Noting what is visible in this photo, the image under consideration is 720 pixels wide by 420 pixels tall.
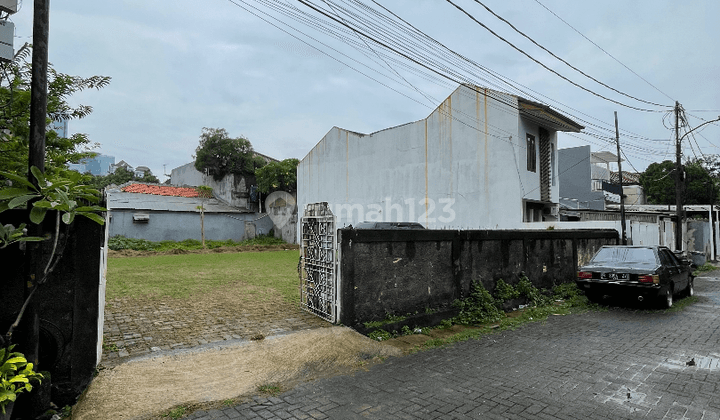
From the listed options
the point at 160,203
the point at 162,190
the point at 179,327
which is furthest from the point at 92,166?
the point at 179,327

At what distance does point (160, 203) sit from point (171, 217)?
7.05 ft

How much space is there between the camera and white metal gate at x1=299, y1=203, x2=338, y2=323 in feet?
22.1

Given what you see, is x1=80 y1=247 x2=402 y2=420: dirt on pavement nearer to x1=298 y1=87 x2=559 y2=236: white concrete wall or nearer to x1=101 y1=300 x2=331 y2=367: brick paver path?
x1=101 y1=300 x2=331 y2=367: brick paver path

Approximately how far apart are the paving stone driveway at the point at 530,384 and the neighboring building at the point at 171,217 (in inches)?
949

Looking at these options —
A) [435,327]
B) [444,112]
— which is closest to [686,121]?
[444,112]

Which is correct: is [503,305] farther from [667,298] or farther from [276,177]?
[276,177]

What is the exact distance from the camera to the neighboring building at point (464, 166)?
17688mm

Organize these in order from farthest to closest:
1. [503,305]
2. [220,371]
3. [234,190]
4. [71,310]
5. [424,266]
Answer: [234,190] → [503,305] → [424,266] → [220,371] → [71,310]

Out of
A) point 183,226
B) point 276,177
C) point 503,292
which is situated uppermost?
point 276,177

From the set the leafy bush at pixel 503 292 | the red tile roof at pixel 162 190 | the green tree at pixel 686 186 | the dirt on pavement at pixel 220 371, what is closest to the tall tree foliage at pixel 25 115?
the dirt on pavement at pixel 220 371

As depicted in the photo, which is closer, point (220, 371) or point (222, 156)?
point (220, 371)

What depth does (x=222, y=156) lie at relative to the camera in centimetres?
3353

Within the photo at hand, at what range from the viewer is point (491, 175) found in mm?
18203

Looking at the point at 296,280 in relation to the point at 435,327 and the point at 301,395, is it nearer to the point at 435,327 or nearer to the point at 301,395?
the point at 435,327
